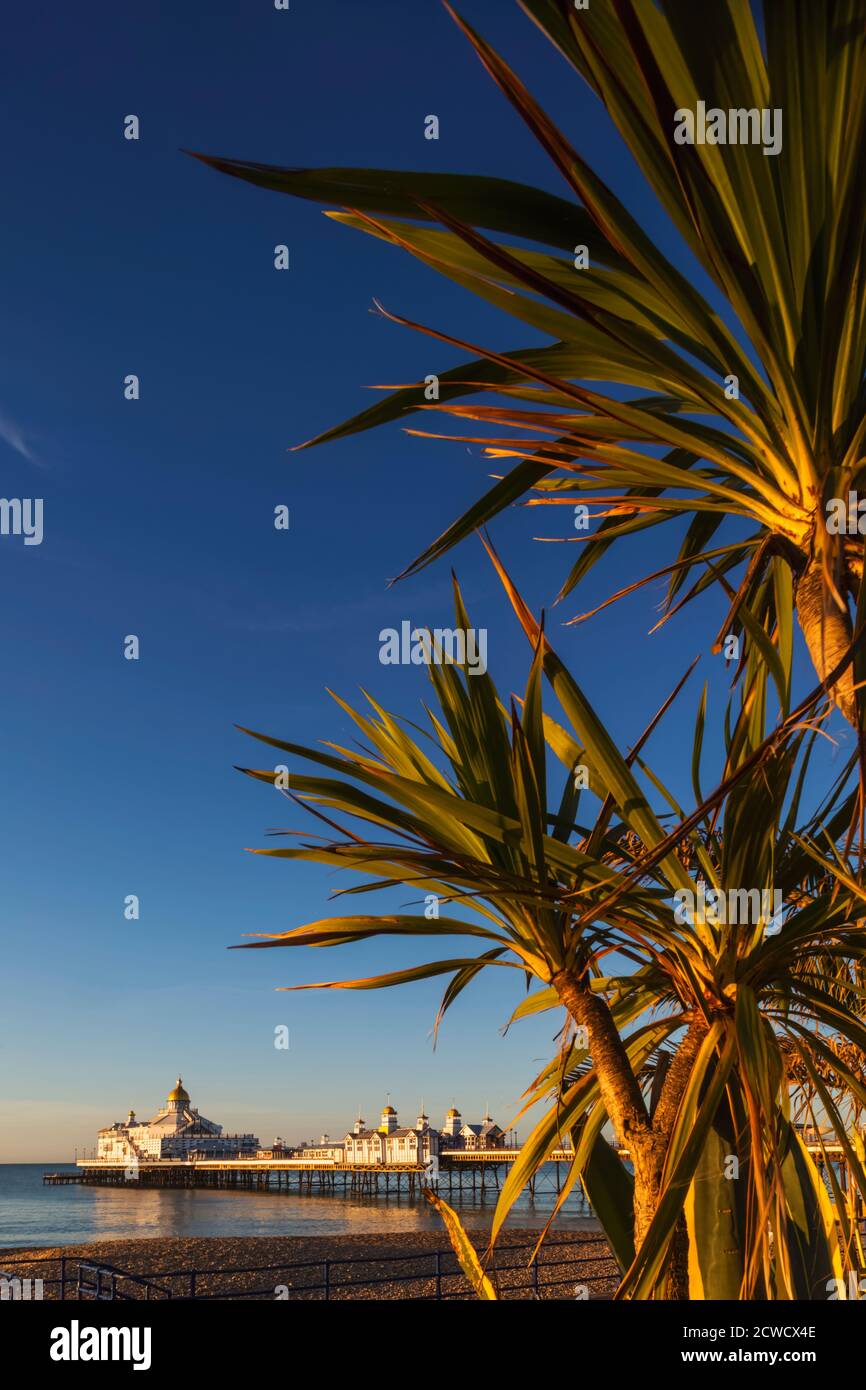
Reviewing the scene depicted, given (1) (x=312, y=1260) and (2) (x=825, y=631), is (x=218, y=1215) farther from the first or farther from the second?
(2) (x=825, y=631)

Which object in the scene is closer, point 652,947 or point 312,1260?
point 652,947

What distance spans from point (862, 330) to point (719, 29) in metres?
0.46

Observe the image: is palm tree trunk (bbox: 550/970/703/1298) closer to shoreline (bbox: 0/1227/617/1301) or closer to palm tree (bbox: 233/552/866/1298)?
palm tree (bbox: 233/552/866/1298)

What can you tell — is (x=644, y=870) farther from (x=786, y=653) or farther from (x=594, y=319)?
(x=594, y=319)

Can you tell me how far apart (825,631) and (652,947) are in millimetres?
763

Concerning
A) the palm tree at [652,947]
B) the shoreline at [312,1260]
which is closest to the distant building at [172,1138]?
the shoreline at [312,1260]

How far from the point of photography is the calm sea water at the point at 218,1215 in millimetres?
48219

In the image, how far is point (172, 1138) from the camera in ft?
365

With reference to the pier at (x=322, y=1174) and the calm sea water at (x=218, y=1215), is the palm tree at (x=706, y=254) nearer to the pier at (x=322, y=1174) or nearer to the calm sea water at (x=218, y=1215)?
the calm sea water at (x=218, y=1215)

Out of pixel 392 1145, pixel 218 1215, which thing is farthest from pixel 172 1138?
pixel 218 1215

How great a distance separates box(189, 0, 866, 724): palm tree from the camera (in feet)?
4.42

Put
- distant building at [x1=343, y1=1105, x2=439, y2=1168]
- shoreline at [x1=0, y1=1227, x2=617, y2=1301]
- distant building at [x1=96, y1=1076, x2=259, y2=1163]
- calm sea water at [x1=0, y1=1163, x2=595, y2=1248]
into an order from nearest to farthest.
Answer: shoreline at [x1=0, y1=1227, x2=617, y2=1301], calm sea water at [x1=0, y1=1163, x2=595, y2=1248], distant building at [x1=343, y1=1105, x2=439, y2=1168], distant building at [x1=96, y1=1076, x2=259, y2=1163]

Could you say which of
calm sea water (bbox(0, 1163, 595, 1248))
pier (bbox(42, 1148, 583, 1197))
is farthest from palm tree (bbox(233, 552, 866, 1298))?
pier (bbox(42, 1148, 583, 1197))
